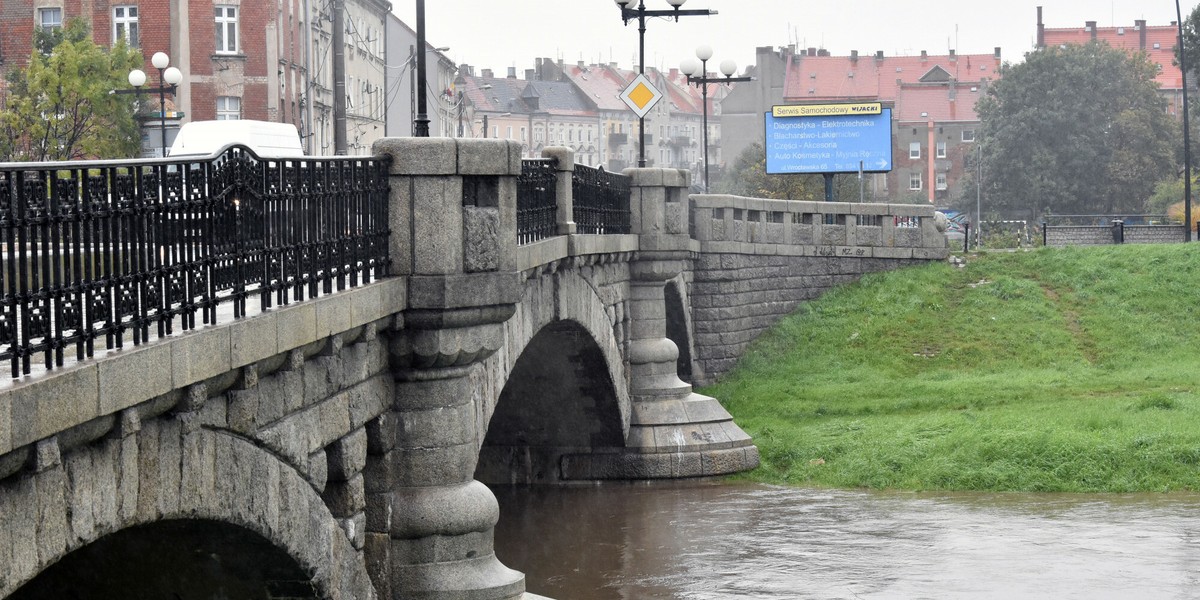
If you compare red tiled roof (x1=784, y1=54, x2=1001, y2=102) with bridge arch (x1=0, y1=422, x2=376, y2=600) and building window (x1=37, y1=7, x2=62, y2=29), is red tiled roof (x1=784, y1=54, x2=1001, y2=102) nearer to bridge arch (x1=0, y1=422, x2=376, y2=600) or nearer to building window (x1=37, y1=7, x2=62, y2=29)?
building window (x1=37, y1=7, x2=62, y2=29)

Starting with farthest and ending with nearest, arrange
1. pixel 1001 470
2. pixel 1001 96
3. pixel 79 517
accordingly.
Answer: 1. pixel 1001 96
2. pixel 1001 470
3. pixel 79 517

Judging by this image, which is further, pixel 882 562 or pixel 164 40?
pixel 164 40

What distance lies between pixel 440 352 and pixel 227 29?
36855mm

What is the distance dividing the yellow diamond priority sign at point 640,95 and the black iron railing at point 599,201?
96 cm

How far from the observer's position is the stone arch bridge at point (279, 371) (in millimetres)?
6155

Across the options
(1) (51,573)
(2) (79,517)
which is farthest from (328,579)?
(2) (79,517)

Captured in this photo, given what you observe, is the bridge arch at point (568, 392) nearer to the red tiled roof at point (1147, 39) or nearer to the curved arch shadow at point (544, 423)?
the curved arch shadow at point (544, 423)

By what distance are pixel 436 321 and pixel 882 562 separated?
8262mm

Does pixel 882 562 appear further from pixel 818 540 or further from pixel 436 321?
pixel 436 321

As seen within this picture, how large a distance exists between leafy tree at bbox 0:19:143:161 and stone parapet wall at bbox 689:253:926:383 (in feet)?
41.3

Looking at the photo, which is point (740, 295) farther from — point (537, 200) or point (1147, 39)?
point (1147, 39)

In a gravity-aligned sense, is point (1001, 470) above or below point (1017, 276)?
A: below

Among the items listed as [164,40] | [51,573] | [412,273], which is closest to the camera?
[51,573]

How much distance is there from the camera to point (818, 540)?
19.2 metres
